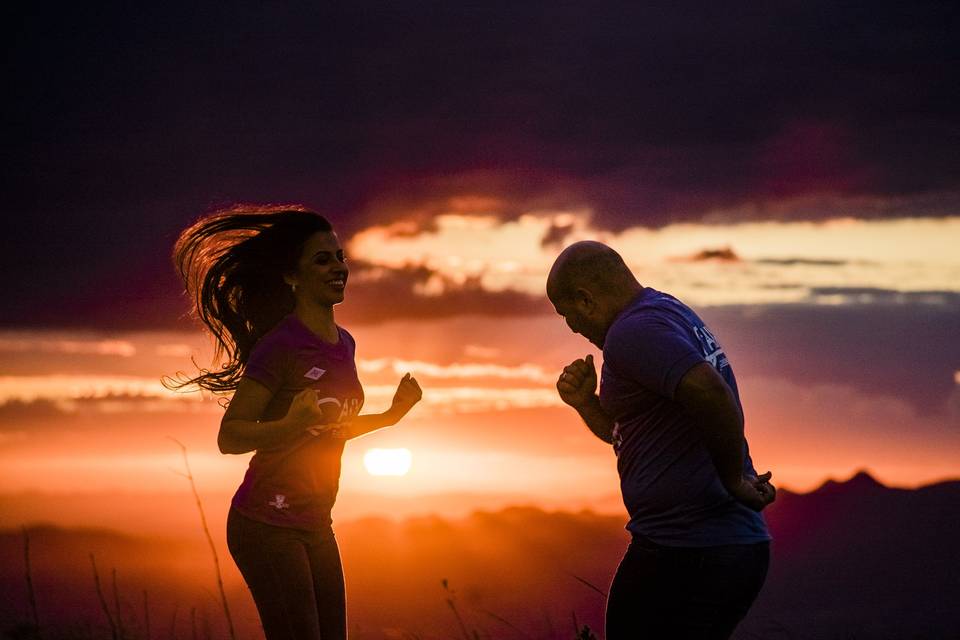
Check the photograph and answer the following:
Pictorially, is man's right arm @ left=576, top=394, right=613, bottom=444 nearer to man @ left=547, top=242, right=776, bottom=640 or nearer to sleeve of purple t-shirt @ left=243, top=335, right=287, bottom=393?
man @ left=547, top=242, right=776, bottom=640

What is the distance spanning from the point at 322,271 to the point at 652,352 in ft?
8.18

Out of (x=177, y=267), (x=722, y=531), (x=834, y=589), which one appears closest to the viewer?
(x=722, y=531)

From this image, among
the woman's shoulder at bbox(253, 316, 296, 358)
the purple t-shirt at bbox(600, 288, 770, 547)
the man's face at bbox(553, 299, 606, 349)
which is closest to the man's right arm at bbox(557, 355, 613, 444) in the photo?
the man's face at bbox(553, 299, 606, 349)

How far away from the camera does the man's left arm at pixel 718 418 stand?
388cm

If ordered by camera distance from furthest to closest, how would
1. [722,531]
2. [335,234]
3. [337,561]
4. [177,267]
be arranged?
1. [177,267]
2. [335,234]
3. [337,561]
4. [722,531]

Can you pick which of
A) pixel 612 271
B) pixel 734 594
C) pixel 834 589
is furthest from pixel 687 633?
pixel 834 589

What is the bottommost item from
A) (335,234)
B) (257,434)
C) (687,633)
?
(687,633)

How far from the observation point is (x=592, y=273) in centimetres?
432

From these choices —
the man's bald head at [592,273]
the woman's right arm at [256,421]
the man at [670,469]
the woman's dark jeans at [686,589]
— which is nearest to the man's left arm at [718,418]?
the man at [670,469]

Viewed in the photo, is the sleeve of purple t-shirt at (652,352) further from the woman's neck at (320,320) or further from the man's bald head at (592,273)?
the woman's neck at (320,320)

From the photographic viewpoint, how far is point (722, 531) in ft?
13.5

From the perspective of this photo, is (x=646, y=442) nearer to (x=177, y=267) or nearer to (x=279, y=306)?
(x=279, y=306)

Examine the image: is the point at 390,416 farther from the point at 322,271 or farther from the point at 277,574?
the point at 277,574

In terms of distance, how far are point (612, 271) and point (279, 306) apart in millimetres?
2680
